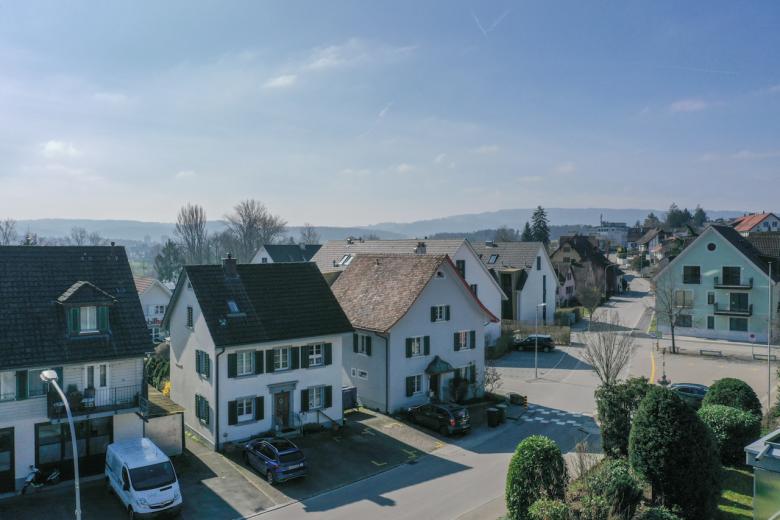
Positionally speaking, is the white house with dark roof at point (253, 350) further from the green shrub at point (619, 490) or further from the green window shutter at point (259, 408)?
the green shrub at point (619, 490)

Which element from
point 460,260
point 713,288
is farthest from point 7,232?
point 713,288

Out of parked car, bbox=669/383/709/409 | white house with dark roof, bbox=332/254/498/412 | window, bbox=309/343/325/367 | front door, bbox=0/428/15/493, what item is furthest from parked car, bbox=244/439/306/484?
parked car, bbox=669/383/709/409

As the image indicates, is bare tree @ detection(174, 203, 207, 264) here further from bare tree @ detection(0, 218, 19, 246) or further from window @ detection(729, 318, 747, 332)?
window @ detection(729, 318, 747, 332)

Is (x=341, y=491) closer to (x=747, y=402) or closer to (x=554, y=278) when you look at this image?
(x=747, y=402)

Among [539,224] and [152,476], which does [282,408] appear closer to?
[152,476]

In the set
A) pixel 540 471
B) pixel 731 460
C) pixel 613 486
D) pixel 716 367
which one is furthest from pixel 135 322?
pixel 716 367

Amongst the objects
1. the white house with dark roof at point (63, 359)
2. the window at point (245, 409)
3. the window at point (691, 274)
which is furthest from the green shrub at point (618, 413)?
the window at point (691, 274)
